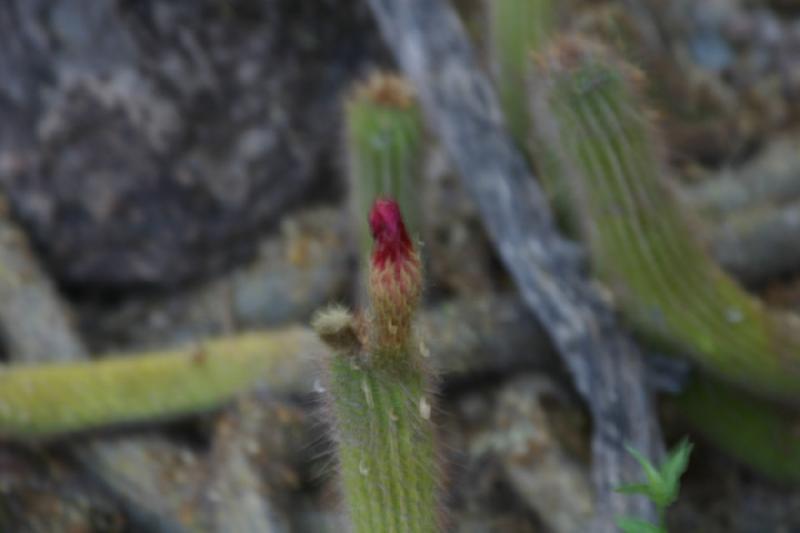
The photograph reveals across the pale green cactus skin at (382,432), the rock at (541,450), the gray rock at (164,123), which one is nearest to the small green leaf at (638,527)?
the pale green cactus skin at (382,432)

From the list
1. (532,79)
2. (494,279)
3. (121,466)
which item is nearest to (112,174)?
(121,466)

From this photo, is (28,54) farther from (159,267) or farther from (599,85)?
(599,85)

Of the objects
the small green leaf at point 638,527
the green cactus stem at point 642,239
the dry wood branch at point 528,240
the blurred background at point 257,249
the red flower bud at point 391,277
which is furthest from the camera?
the blurred background at point 257,249

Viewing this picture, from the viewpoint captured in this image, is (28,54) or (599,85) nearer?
(599,85)

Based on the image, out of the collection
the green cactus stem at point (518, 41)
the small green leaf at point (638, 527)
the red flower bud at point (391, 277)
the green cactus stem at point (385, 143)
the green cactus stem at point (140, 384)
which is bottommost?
the small green leaf at point (638, 527)

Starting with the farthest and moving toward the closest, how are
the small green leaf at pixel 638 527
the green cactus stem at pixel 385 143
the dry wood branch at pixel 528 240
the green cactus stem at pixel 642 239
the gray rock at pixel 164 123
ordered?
1. the gray rock at pixel 164 123
2. the green cactus stem at pixel 385 143
3. the dry wood branch at pixel 528 240
4. the green cactus stem at pixel 642 239
5. the small green leaf at pixel 638 527

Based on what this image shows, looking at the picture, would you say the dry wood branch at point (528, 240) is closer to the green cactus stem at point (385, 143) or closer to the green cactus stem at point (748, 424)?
the green cactus stem at point (385, 143)
